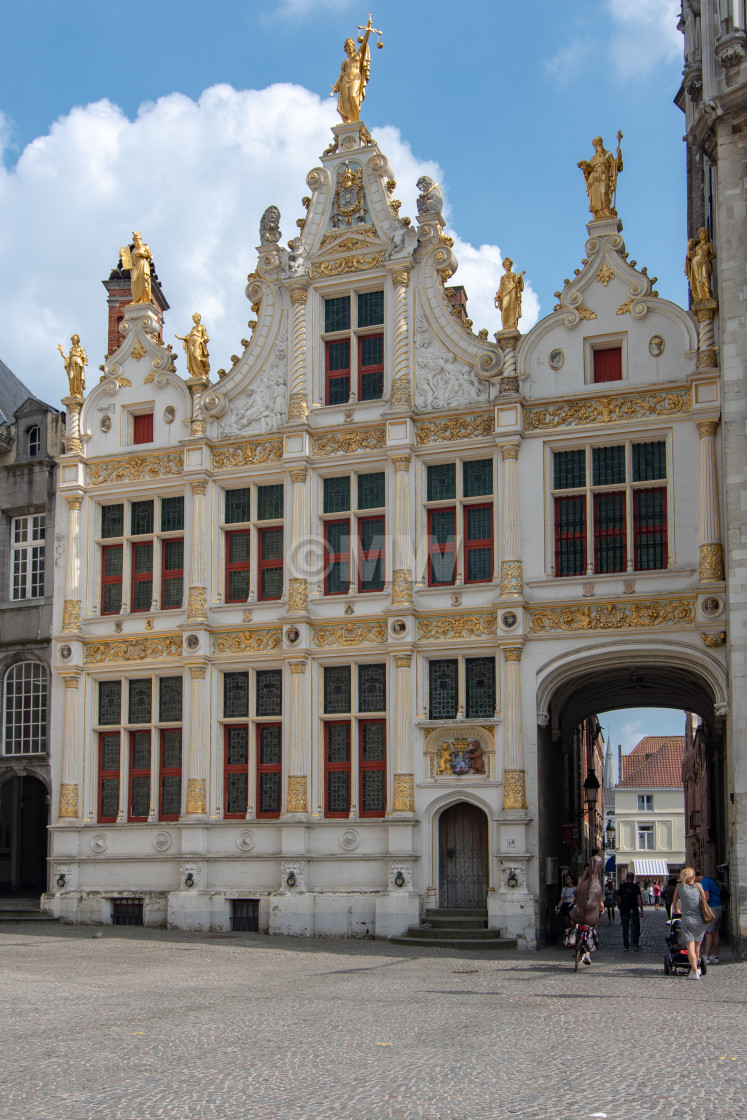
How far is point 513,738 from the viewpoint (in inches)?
958

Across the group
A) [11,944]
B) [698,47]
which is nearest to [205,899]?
[11,944]

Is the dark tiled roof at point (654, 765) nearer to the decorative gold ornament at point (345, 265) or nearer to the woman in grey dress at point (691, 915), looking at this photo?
the decorative gold ornament at point (345, 265)

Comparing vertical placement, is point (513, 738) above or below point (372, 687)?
below

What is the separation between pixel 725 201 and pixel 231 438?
11442mm

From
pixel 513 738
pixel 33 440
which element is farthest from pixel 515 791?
pixel 33 440

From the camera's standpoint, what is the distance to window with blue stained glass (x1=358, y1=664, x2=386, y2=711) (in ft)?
85.4

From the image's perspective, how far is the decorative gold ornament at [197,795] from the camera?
26422 millimetres

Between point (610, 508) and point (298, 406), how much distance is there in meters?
7.02

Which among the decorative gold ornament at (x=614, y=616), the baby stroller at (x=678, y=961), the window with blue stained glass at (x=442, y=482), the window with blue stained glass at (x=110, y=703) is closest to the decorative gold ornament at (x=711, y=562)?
the decorative gold ornament at (x=614, y=616)

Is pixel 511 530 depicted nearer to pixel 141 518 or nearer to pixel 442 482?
pixel 442 482

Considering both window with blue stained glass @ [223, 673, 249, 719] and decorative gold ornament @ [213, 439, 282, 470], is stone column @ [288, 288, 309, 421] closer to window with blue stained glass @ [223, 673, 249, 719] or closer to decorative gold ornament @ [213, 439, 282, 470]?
decorative gold ornament @ [213, 439, 282, 470]

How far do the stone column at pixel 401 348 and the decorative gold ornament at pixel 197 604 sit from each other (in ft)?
18.8

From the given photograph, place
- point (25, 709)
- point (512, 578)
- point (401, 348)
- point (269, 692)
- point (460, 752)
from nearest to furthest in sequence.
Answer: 1. point (512, 578)
2. point (460, 752)
3. point (401, 348)
4. point (269, 692)
5. point (25, 709)

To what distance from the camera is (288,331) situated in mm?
28062
